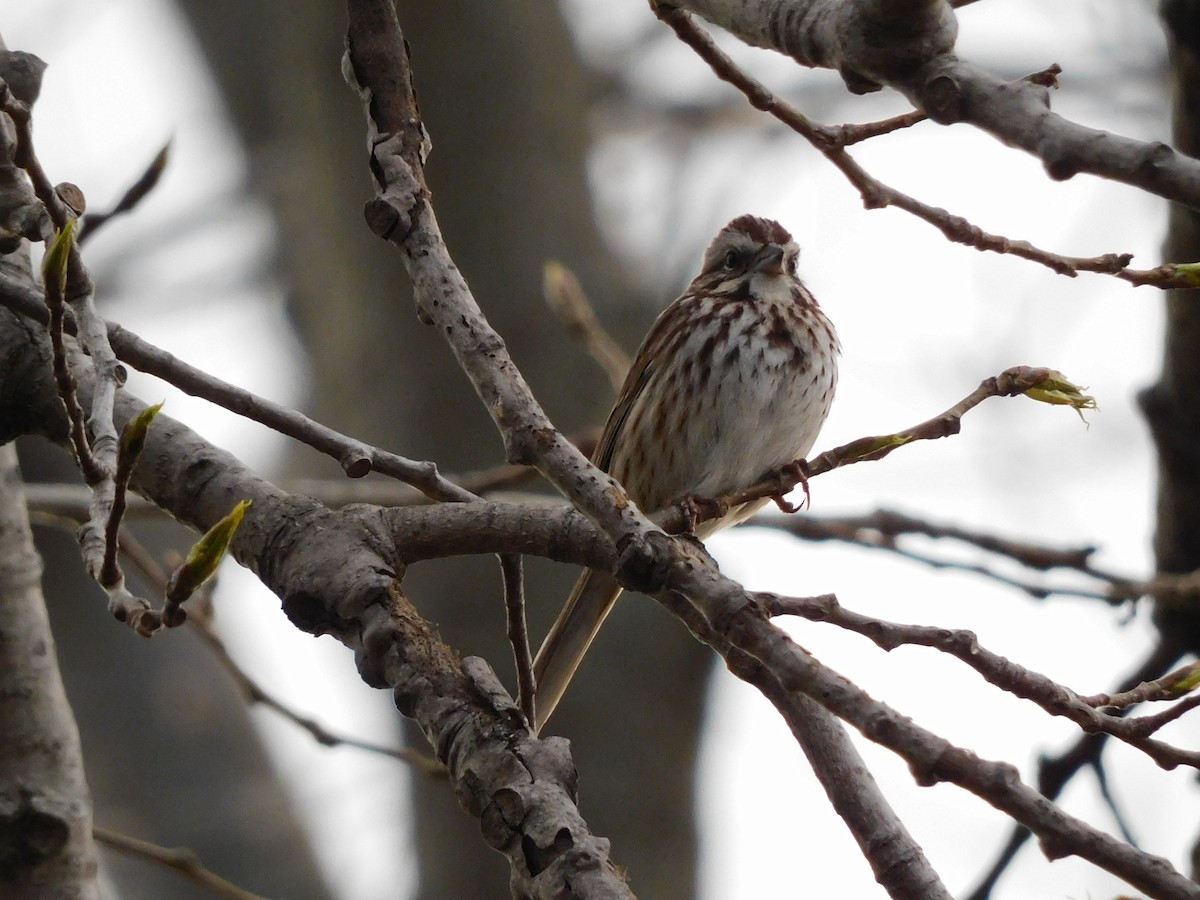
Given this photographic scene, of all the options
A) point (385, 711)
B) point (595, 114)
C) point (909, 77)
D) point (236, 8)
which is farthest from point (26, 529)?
point (595, 114)

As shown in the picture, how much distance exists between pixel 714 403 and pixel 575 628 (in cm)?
76

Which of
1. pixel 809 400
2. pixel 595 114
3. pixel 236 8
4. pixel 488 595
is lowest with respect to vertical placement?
pixel 488 595

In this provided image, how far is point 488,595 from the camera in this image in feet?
18.1

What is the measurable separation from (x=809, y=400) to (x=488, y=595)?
186 cm

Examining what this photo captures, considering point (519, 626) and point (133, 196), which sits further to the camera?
point (133, 196)

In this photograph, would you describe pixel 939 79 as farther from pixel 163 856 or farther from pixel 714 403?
pixel 714 403

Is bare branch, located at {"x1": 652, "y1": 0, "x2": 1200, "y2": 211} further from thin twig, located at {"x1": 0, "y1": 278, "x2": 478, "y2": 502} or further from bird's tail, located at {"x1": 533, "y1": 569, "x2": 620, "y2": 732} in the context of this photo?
bird's tail, located at {"x1": 533, "y1": 569, "x2": 620, "y2": 732}

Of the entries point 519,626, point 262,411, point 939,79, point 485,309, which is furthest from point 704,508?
point 485,309

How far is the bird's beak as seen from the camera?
4.48m

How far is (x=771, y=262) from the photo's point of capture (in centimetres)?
448

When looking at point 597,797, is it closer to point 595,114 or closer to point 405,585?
point 405,585

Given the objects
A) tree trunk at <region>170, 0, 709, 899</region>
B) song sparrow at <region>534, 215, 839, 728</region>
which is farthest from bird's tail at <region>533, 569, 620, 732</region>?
tree trunk at <region>170, 0, 709, 899</region>

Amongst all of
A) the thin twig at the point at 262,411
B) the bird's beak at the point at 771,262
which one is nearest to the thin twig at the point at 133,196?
the thin twig at the point at 262,411

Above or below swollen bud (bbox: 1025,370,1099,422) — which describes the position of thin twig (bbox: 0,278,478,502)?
below
